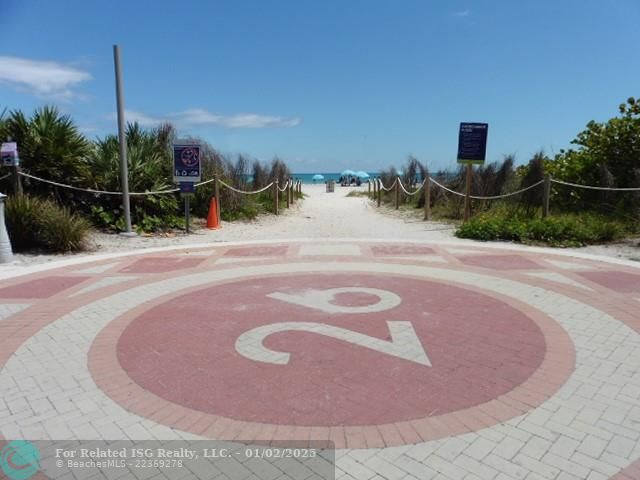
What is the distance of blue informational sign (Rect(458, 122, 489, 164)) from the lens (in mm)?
13547

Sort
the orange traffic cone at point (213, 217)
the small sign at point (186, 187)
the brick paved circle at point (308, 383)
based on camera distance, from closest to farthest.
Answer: the brick paved circle at point (308, 383) < the small sign at point (186, 187) < the orange traffic cone at point (213, 217)

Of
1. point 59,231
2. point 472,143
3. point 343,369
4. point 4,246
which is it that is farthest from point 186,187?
point 343,369

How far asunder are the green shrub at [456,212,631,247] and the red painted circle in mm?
5616

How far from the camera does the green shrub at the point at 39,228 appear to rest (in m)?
9.49

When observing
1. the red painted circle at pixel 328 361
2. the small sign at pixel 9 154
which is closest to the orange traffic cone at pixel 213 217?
the small sign at pixel 9 154

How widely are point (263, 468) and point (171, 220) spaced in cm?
1151

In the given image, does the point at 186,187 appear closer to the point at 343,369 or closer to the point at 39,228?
the point at 39,228

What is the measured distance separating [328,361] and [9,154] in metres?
9.30

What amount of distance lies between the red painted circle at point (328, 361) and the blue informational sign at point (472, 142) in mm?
8438

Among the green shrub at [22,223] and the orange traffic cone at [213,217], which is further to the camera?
the orange traffic cone at [213,217]

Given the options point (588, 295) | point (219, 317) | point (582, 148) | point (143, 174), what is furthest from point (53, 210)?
point (582, 148)

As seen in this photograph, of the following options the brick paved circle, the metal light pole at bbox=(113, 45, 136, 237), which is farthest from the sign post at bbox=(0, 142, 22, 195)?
the brick paved circle

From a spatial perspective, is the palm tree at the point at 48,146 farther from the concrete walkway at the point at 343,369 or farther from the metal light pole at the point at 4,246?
the concrete walkway at the point at 343,369

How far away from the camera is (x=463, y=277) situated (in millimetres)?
7426
